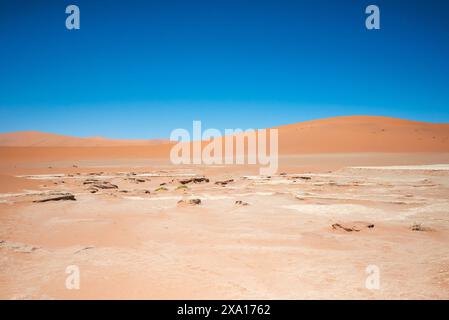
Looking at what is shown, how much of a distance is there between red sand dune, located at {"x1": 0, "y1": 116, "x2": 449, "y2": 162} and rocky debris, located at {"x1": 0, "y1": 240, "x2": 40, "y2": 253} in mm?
42798

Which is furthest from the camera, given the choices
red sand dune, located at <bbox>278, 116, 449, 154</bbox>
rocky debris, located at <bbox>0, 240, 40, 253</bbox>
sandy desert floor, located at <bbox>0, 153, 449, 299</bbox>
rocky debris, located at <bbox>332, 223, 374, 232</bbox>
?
red sand dune, located at <bbox>278, 116, 449, 154</bbox>

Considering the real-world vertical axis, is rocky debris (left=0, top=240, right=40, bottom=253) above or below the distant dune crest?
below

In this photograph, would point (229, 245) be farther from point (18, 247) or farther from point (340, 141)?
point (340, 141)

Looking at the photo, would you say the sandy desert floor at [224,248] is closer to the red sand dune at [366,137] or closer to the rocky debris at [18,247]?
the rocky debris at [18,247]

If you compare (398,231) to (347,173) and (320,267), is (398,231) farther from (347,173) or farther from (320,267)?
(347,173)

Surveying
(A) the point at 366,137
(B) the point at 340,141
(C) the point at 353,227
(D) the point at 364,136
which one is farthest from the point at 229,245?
(D) the point at 364,136

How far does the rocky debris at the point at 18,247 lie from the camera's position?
17.0ft

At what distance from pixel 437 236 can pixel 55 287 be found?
6.11 m

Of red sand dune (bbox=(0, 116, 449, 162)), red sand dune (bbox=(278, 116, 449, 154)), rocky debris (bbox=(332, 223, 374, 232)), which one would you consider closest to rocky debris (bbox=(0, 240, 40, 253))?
rocky debris (bbox=(332, 223, 374, 232))

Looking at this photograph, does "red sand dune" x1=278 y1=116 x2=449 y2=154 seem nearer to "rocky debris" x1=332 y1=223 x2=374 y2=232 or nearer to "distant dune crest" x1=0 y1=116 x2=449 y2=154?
"distant dune crest" x1=0 y1=116 x2=449 y2=154

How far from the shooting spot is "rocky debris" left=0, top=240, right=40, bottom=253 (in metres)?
5.18

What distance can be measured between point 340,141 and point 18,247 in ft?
165
